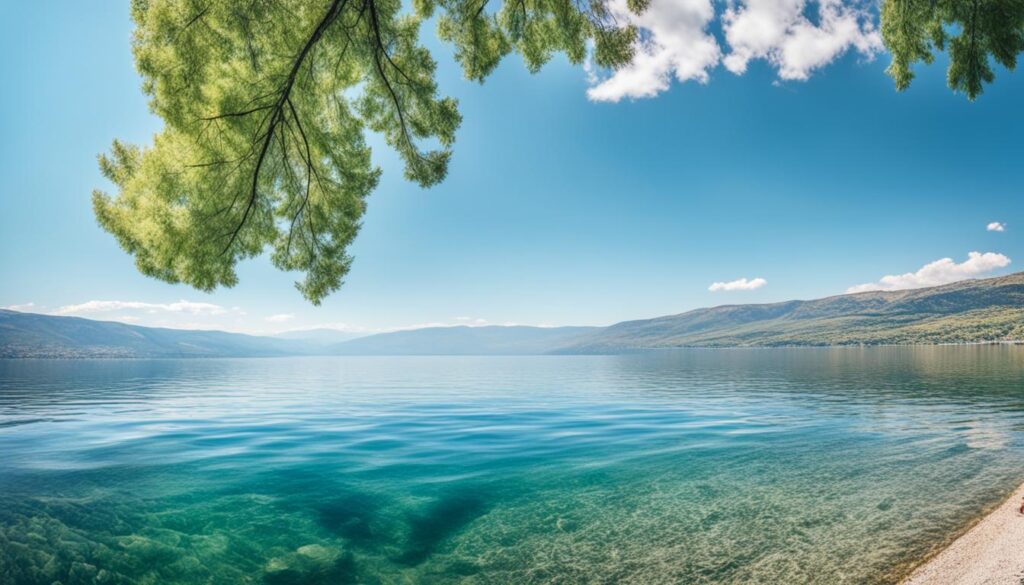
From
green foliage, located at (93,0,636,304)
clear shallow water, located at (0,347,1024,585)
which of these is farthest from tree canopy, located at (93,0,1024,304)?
clear shallow water, located at (0,347,1024,585)

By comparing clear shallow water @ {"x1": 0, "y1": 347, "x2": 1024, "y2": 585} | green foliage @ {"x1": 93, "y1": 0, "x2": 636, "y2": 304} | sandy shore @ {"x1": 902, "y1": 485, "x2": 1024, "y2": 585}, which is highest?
green foliage @ {"x1": 93, "y1": 0, "x2": 636, "y2": 304}

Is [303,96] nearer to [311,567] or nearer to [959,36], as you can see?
[311,567]

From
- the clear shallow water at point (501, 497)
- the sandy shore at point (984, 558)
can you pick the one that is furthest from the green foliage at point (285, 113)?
the sandy shore at point (984, 558)

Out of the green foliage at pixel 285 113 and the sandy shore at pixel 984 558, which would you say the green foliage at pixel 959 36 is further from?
the sandy shore at pixel 984 558

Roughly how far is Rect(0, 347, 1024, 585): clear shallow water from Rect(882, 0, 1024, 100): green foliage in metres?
9.18

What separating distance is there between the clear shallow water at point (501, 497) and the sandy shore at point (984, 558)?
0.55 metres

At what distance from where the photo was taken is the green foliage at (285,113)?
8.23 m

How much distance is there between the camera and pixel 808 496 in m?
11.3

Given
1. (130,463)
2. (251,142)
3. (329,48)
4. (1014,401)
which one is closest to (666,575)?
(251,142)

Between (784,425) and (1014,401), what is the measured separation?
1890cm

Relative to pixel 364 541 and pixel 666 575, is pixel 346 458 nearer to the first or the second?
pixel 364 541

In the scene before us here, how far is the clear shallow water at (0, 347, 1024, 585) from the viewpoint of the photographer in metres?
8.22

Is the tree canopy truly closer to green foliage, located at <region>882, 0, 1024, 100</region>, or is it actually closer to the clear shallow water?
green foliage, located at <region>882, 0, 1024, 100</region>

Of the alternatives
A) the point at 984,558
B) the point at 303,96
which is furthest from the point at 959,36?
the point at 303,96
